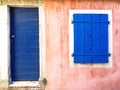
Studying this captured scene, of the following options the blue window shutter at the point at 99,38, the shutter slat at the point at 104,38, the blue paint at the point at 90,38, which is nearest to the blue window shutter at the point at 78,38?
the blue paint at the point at 90,38

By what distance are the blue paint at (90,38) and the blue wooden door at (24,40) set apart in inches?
47.7

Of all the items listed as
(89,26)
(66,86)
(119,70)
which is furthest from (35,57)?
(119,70)

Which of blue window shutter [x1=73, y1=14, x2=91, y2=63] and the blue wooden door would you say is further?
the blue wooden door

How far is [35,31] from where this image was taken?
31.4 feet

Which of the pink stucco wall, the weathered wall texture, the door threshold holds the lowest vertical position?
the door threshold

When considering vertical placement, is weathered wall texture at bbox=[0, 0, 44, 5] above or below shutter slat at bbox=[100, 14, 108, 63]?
above

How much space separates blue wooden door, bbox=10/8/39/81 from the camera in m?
9.56

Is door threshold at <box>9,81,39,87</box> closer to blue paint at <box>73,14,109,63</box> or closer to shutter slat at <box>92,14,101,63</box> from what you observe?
blue paint at <box>73,14,109,63</box>

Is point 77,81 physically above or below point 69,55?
below

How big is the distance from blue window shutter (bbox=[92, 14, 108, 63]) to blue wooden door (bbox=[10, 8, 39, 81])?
5.53 ft

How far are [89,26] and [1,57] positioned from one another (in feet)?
8.81

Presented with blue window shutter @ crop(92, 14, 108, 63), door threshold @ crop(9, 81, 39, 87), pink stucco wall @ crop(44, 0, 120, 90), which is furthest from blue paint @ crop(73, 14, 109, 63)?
door threshold @ crop(9, 81, 39, 87)

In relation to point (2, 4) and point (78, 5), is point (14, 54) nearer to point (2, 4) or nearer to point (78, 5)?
point (2, 4)

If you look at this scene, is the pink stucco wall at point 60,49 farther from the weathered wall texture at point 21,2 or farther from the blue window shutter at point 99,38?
the blue window shutter at point 99,38
